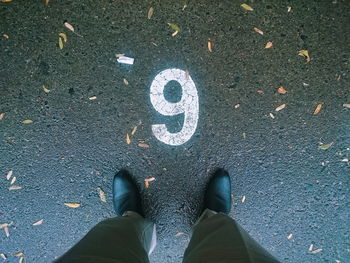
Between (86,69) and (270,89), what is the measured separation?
4.59ft

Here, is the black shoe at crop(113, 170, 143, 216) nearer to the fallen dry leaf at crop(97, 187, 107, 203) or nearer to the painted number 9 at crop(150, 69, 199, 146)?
the fallen dry leaf at crop(97, 187, 107, 203)

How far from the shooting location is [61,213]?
2.34 m

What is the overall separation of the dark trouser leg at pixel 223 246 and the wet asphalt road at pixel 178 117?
0.60 metres

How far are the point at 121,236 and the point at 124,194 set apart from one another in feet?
1.82

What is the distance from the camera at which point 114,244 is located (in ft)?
5.18

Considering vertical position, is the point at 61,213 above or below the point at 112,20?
below

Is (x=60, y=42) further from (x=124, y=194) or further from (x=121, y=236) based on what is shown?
(x=121, y=236)

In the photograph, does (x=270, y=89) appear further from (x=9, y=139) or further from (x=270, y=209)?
(x=9, y=139)

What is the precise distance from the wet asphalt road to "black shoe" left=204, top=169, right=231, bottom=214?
6 centimetres

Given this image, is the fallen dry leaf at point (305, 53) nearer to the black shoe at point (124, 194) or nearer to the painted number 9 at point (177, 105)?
the painted number 9 at point (177, 105)

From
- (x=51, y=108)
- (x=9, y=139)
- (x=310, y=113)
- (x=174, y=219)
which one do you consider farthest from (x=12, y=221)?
(x=310, y=113)

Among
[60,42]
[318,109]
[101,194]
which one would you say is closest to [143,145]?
[101,194]

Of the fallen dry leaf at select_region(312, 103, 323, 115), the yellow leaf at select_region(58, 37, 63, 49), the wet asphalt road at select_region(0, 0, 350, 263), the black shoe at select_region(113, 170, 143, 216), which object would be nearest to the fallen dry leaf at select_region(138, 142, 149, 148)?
the wet asphalt road at select_region(0, 0, 350, 263)

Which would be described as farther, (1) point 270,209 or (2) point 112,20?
(1) point 270,209
